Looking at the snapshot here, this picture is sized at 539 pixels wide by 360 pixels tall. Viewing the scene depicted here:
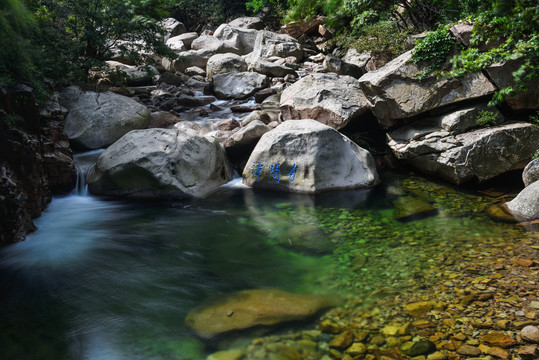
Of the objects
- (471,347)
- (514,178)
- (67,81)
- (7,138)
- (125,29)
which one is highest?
(125,29)

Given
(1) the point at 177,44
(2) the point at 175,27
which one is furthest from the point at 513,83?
(2) the point at 175,27

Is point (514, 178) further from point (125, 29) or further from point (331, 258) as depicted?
point (125, 29)

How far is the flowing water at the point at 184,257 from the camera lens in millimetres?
3490

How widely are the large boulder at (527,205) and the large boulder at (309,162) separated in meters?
2.61

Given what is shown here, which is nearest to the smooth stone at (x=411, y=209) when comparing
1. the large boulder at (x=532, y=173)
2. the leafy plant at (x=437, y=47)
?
the large boulder at (x=532, y=173)

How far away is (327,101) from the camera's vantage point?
9.12 metres

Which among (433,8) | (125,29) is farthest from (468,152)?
(125,29)

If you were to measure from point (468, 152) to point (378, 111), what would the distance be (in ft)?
7.57

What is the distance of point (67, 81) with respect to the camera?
9.80m

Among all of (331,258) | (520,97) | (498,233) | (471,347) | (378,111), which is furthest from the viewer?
(378,111)

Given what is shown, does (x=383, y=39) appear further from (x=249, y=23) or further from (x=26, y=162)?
(x=249, y=23)

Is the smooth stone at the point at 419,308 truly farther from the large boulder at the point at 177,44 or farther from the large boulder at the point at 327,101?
the large boulder at the point at 177,44

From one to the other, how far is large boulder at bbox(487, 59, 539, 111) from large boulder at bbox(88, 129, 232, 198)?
6032 millimetres

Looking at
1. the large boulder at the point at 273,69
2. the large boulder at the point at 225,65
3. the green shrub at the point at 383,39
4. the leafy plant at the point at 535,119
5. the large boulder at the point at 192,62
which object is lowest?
the leafy plant at the point at 535,119
